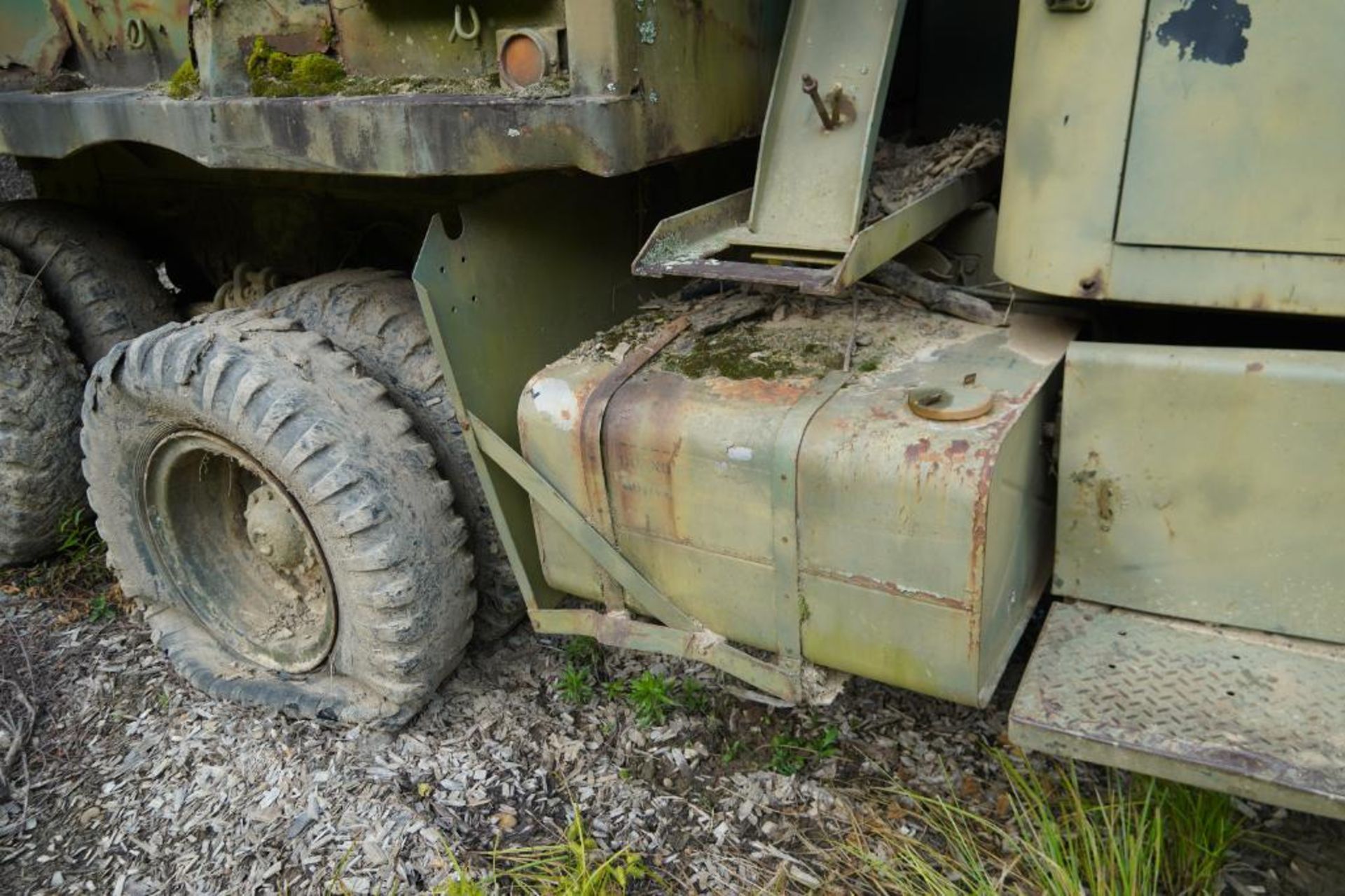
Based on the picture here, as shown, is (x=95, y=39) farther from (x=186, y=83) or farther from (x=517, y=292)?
(x=517, y=292)

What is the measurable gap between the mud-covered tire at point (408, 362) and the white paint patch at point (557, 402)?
17.8 inches

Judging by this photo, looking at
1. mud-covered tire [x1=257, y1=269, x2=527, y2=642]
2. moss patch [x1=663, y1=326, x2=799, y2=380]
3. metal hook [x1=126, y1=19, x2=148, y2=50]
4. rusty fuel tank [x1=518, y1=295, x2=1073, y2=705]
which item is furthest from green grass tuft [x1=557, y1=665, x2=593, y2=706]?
metal hook [x1=126, y1=19, x2=148, y2=50]

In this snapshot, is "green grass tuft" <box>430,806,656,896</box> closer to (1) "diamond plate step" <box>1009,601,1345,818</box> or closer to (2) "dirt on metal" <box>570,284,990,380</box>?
(1) "diamond plate step" <box>1009,601,1345,818</box>

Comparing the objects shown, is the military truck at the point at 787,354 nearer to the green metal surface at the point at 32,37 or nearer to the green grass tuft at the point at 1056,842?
the green metal surface at the point at 32,37

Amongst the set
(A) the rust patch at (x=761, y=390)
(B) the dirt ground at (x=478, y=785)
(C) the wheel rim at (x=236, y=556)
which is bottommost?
(B) the dirt ground at (x=478, y=785)

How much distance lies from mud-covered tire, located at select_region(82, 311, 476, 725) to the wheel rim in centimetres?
8

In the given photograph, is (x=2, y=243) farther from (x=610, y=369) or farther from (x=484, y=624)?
(x=610, y=369)

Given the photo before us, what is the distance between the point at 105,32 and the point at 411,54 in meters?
1.27

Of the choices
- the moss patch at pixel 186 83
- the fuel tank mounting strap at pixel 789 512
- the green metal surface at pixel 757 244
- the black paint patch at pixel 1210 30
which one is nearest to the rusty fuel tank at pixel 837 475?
the fuel tank mounting strap at pixel 789 512

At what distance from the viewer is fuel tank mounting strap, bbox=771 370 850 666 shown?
81.0 inches

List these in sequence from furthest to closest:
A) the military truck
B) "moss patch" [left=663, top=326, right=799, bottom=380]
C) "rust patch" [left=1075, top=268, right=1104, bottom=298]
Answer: "moss patch" [left=663, top=326, right=799, bottom=380] < "rust patch" [left=1075, top=268, right=1104, bottom=298] < the military truck

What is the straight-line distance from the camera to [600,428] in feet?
7.48

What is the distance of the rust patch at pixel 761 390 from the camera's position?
2.16 meters

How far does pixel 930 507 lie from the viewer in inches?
75.5
